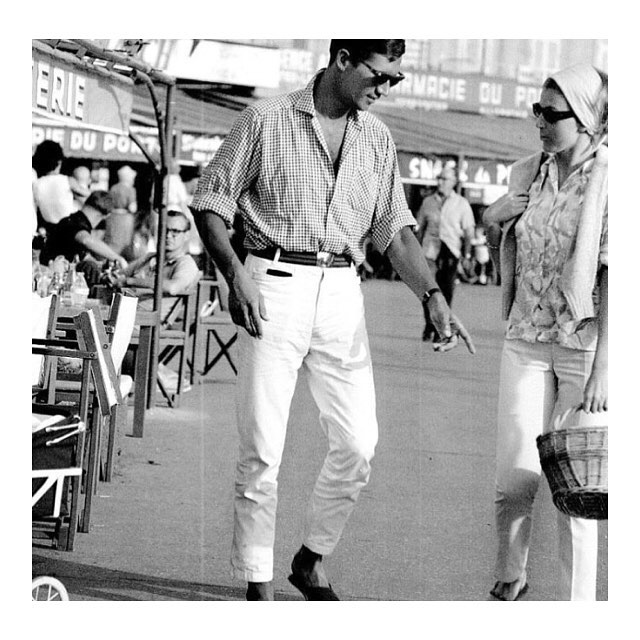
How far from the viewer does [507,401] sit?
4.36m

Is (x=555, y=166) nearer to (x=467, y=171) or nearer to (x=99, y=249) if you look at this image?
(x=99, y=249)

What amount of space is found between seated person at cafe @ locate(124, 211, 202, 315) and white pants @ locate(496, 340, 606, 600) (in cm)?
474

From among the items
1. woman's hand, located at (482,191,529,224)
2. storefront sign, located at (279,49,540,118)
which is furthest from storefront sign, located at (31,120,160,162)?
woman's hand, located at (482,191,529,224)

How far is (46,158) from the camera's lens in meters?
8.28

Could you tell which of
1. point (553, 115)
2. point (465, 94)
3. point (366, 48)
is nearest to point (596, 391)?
point (553, 115)

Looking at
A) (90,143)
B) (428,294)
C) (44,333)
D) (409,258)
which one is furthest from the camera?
(90,143)

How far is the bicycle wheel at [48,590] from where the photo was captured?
4.43m

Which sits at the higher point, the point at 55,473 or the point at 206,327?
the point at 55,473

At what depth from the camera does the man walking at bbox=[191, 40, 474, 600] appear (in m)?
4.45

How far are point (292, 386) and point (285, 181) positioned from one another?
2.35 ft

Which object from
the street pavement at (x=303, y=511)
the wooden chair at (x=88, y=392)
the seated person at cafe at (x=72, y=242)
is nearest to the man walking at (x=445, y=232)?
the street pavement at (x=303, y=511)
